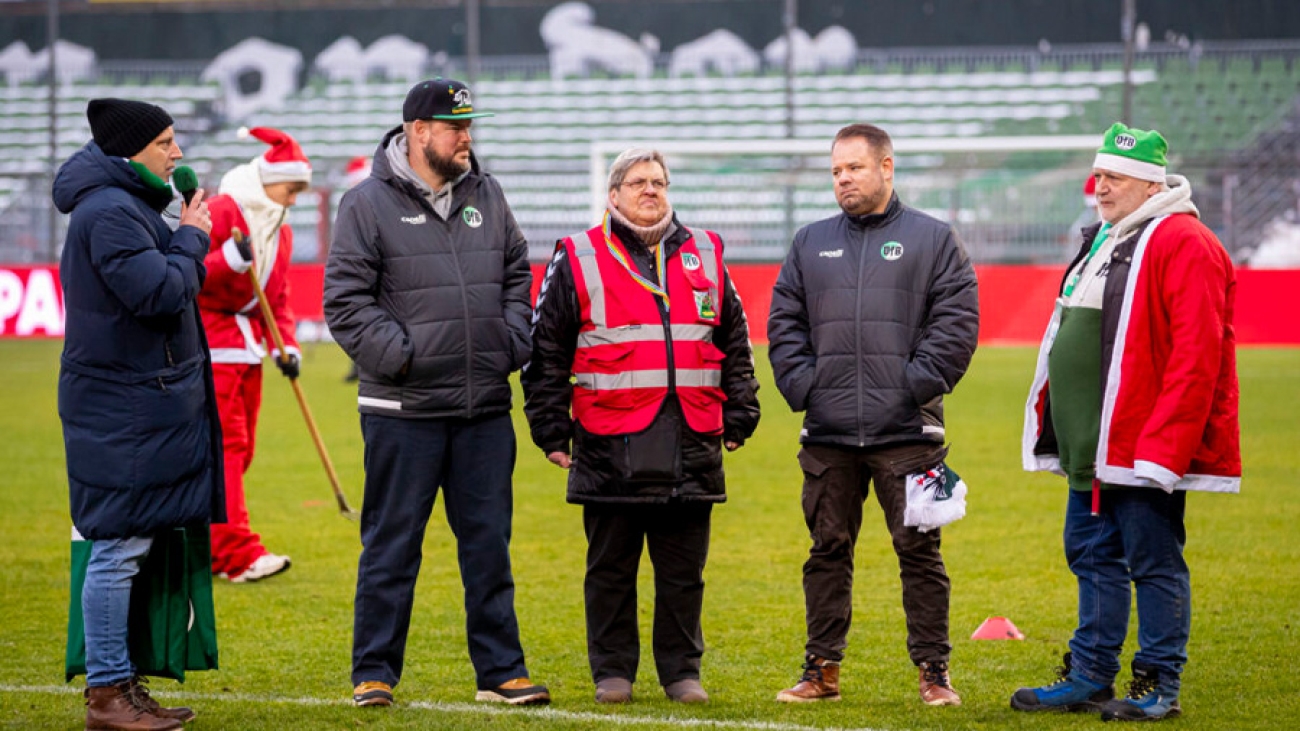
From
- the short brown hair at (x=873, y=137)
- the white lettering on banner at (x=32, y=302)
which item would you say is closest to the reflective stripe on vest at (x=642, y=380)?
the short brown hair at (x=873, y=137)

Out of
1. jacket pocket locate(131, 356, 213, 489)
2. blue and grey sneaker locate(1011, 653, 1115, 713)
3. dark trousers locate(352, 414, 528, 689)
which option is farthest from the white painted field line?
jacket pocket locate(131, 356, 213, 489)

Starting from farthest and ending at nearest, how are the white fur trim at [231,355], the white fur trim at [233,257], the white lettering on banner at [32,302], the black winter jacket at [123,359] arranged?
the white lettering on banner at [32,302], the white fur trim at [231,355], the white fur trim at [233,257], the black winter jacket at [123,359]

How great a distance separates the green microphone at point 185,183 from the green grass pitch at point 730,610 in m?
1.64

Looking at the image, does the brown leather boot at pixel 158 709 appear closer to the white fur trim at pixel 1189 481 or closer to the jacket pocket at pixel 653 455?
the jacket pocket at pixel 653 455

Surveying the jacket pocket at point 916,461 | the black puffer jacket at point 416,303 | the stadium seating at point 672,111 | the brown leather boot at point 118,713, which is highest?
the stadium seating at point 672,111

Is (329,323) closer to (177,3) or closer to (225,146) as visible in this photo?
(225,146)

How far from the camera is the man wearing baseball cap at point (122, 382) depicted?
4738mm

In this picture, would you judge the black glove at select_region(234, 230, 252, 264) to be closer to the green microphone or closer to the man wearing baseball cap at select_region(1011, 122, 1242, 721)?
the green microphone

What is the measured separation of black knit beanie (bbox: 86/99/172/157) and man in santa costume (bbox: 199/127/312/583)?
7.79 feet

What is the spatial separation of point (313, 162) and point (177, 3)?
6427mm

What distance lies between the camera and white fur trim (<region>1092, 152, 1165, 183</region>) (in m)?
5.05

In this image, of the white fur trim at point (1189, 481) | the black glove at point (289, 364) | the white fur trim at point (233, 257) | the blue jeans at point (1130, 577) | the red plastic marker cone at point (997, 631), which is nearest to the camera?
the white fur trim at point (1189, 481)

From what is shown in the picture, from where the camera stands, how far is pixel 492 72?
30.8 meters

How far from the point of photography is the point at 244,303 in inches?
295
